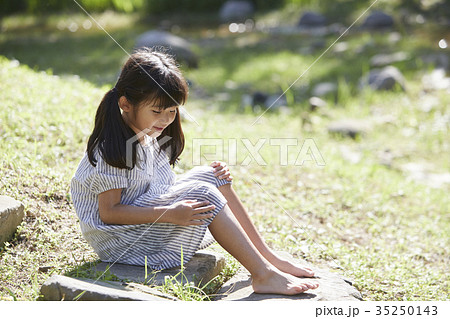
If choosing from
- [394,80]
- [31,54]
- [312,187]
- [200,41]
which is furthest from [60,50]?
[312,187]

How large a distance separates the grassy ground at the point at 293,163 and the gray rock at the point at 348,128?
0.33 ft

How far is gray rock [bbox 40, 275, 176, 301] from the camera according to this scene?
7.32 feet

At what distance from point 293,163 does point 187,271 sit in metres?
2.44

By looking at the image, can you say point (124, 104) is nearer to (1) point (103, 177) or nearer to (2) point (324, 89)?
(1) point (103, 177)

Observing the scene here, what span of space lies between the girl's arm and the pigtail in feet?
0.53

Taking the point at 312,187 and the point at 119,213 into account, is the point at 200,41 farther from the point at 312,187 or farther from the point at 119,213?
the point at 119,213

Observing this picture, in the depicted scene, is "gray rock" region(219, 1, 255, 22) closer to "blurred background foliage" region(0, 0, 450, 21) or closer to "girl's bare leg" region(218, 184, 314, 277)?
"blurred background foliage" region(0, 0, 450, 21)

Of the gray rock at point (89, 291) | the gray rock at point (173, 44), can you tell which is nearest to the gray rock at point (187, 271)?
the gray rock at point (89, 291)

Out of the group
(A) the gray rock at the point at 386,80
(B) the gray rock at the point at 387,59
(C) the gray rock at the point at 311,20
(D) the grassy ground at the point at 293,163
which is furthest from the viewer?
(C) the gray rock at the point at 311,20

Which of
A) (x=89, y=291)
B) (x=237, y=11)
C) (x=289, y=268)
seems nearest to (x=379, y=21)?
(x=237, y=11)

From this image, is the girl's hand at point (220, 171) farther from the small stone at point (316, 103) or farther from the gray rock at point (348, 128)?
the small stone at point (316, 103)

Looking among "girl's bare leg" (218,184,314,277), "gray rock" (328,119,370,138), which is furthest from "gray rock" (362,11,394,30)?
"girl's bare leg" (218,184,314,277)

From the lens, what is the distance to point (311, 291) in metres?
2.71

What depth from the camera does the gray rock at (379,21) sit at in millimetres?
10594
